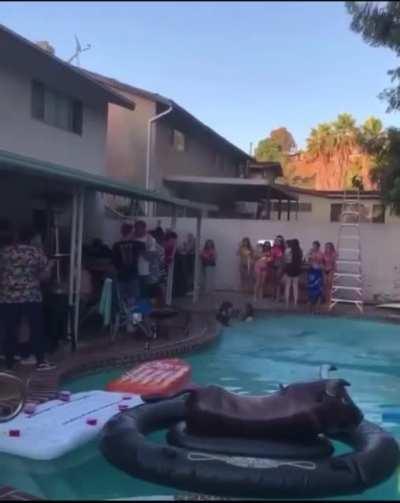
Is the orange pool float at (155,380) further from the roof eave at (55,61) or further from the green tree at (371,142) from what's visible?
the green tree at (371,142)

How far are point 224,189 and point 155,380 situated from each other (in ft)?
50.1

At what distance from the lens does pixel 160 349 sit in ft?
31.3

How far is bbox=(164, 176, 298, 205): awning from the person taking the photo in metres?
19.7

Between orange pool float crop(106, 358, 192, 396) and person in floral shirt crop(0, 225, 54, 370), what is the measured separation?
3.45 feet

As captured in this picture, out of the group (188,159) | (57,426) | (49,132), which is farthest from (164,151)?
(57,426)

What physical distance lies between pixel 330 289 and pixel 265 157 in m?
37.2

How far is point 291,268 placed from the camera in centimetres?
1550

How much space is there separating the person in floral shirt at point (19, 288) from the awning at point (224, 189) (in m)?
12.3

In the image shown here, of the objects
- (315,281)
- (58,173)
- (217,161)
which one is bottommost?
(315,281)

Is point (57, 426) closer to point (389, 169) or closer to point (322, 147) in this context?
point (389, 169)

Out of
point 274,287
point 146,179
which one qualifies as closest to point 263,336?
point 274,287

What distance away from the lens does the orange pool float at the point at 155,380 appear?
277 inches

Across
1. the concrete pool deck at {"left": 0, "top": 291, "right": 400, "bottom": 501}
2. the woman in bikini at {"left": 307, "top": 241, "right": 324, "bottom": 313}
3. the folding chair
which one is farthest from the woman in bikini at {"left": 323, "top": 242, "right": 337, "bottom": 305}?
the folding chair

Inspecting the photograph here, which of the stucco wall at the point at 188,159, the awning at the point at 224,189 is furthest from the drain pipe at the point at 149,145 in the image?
the awning at the point at 224,189
